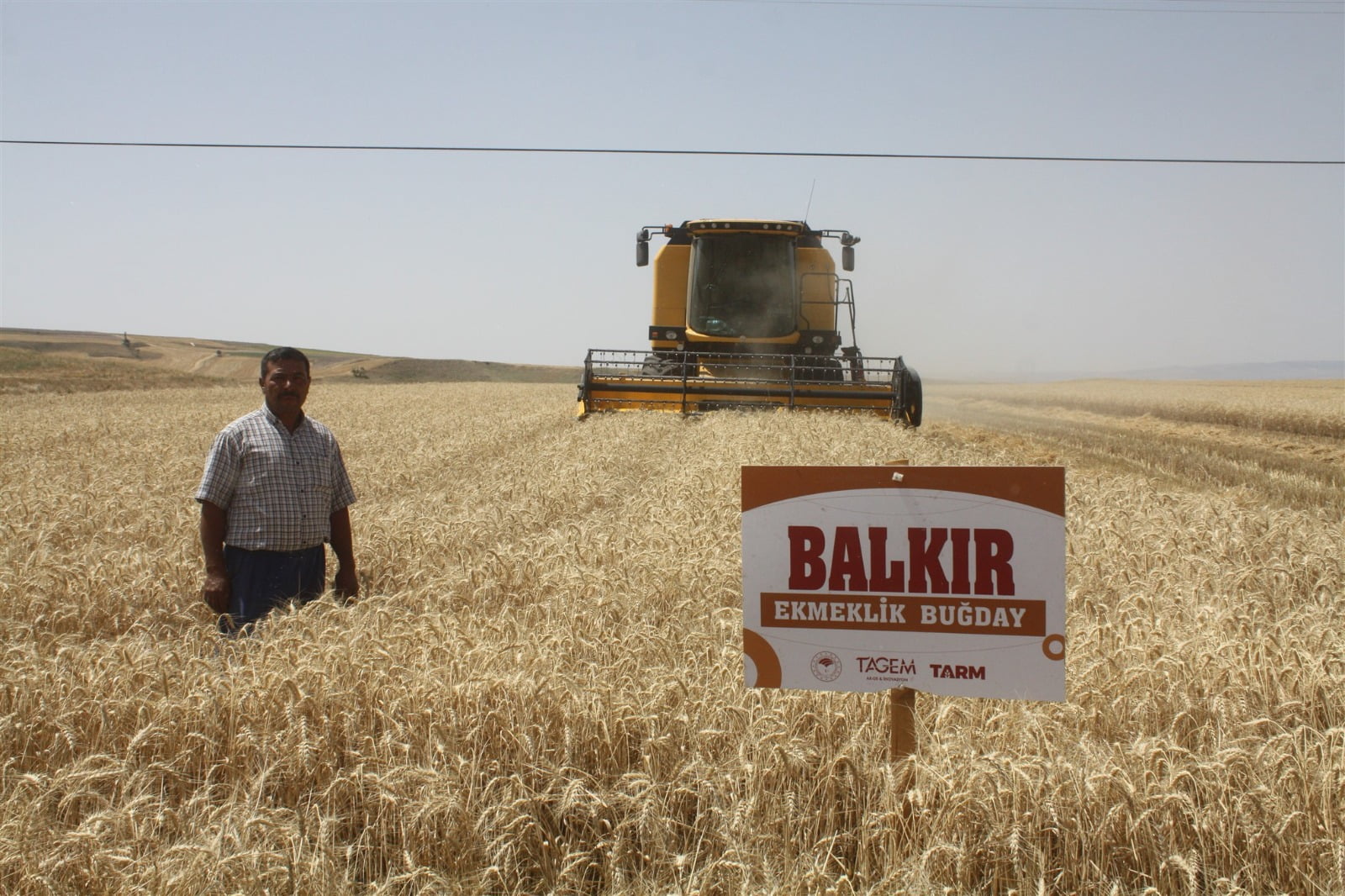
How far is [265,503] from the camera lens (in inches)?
176

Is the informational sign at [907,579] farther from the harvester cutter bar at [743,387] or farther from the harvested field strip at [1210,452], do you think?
the harvester cutter bar at [743,387]

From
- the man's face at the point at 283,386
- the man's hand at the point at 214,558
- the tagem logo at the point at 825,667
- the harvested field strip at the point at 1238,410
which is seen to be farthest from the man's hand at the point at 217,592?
the harvested field strip at the point at 1238,410

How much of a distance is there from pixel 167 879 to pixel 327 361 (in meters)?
89.5

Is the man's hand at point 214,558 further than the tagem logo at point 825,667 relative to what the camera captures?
Yes

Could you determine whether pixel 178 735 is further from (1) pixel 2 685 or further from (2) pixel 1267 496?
(2) pixel 1267 496

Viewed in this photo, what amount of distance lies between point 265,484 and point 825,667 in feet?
9.64

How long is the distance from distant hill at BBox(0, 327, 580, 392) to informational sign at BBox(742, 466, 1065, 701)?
42.8 metres

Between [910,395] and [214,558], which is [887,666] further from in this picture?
[910,395]

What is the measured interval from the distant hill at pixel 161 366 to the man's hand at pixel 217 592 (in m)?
40.2

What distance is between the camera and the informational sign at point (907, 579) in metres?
2.59

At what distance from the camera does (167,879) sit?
7.20 feet

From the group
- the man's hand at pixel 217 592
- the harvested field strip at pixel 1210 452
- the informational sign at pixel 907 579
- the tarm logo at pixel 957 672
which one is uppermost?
the informational sign at pixel 907 579

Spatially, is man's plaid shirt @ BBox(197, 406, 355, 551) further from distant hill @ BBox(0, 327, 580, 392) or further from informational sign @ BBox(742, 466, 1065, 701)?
distant hill @ BBox(0, 327, 580, 392)

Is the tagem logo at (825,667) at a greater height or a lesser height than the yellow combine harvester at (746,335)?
lesser
